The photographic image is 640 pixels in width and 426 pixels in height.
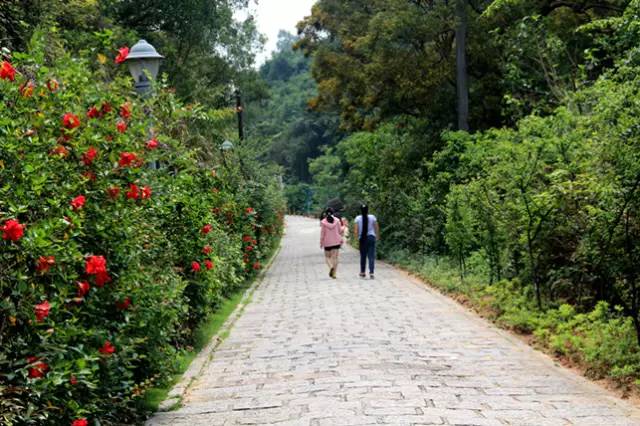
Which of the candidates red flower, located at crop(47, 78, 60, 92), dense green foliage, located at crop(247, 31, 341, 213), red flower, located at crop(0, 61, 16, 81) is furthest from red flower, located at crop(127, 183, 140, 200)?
dense green foliage, located at crop(247, 31, 341, 213)

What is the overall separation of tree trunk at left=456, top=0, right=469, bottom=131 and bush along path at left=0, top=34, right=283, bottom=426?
16.4m

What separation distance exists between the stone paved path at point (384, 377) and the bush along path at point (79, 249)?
0.91m

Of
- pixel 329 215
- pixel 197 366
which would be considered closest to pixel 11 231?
pixel 197 366

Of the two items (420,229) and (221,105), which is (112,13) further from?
(420,229)

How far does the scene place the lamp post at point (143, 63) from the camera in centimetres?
1042

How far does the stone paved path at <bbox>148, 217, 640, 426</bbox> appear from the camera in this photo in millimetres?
6332

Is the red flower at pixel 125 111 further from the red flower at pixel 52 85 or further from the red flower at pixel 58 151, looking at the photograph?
the red flower at pixel 58 151

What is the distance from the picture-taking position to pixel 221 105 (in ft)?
120

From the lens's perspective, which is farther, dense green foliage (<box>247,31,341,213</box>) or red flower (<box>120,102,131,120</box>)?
dense green foliage (<box>247,31,341,213</box>)

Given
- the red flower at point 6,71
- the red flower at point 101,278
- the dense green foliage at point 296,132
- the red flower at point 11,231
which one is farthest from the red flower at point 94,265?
the dense green foliage at point 296,132

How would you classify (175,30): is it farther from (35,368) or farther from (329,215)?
(35,368)

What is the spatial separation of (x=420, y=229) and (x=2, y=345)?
20.4 meters

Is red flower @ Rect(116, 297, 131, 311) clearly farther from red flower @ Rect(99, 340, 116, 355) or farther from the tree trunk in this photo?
the tree trunk

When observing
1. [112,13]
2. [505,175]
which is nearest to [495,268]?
[505,175]
